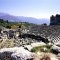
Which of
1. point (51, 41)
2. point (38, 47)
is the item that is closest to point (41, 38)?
point (51, 41)

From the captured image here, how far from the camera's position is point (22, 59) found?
10438mm

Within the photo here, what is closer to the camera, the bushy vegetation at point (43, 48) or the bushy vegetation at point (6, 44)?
the bushy vegetation at point (43, 48)

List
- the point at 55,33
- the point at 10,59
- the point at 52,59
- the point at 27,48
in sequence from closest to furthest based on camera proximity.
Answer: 1. the point at 52,59
2. the point at 10,59
3. the point at 27,48
4. the point at 55,33

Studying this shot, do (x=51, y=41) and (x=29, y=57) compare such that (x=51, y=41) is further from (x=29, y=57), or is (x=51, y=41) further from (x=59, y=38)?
(x=29, y=57)

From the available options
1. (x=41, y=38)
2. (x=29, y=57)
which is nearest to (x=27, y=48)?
(x=29, y=57)

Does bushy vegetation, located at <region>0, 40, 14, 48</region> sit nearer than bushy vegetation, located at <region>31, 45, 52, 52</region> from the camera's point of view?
No

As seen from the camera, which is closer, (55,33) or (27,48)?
(27,48)

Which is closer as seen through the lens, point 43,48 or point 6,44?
point 43,48

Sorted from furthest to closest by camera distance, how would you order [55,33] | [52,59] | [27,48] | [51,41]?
1. [55,33]
2. [51,41]
3. [27,48]
4. [52,59]

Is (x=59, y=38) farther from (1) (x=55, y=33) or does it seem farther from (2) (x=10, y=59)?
(2) (x=10, y=59)

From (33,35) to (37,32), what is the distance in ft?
2.64

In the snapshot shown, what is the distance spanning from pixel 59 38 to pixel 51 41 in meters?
0.66

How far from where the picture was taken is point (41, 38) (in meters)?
14.8

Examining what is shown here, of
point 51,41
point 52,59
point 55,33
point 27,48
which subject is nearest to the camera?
point 52,59
